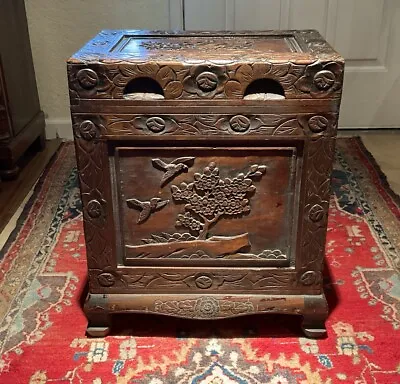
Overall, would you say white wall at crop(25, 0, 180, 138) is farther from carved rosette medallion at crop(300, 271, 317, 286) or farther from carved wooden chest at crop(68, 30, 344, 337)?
carved rosette medallion at crop(300, 271, 317, 286)

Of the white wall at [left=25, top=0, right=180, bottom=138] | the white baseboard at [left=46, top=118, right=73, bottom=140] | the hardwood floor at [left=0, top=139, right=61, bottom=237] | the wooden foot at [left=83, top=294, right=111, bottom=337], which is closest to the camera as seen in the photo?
the wooden foot at [left=83, top=294, right=111, bottom=337]

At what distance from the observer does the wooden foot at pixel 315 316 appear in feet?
3.91

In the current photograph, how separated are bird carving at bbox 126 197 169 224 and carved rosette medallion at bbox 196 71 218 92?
0.26 meters

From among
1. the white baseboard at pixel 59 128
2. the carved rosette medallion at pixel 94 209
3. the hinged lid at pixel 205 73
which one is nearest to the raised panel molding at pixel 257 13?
the white baseboard at pixel 59 128

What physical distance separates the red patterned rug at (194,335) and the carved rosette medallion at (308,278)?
0.14m

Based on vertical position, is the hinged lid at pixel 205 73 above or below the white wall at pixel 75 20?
above

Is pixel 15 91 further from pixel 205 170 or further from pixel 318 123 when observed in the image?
pixel 318 123

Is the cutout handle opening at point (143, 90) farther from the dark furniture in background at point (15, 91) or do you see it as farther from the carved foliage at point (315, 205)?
the dark furniture in background at point (15, 91)

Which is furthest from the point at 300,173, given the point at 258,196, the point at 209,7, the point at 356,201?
the point at 209,7

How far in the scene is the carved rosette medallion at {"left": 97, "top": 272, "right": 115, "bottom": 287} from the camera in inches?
46.8

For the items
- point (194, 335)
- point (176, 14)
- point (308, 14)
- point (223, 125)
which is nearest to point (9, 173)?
point (176, 14)

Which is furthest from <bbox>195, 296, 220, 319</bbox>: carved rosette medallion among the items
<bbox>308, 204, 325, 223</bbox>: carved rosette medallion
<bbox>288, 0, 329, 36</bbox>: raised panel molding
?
<bbox>288, 0, 329, 36</bbox>: raised panel molding

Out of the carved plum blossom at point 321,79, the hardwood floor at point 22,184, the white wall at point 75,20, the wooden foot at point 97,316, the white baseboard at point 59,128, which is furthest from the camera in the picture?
the white baseboard at point 59,128

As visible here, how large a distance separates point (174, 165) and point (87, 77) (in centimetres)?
24
